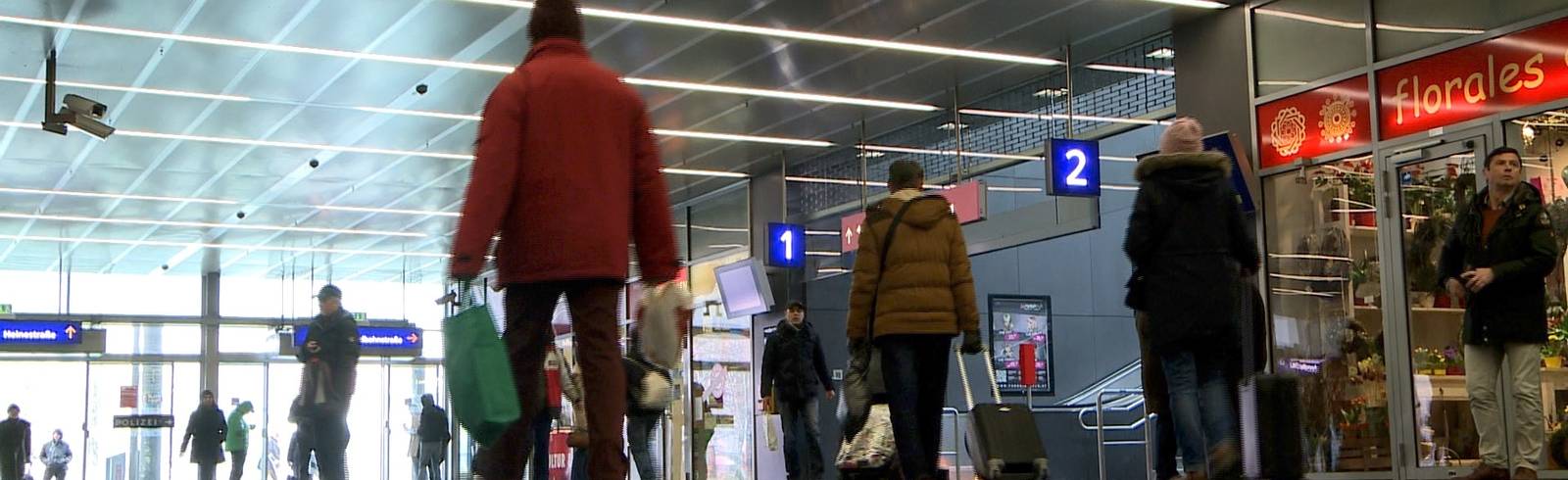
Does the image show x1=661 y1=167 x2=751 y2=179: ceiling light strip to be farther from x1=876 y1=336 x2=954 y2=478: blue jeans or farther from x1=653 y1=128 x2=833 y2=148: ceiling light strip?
x1=876 y1=336 x2=954 y2=478: blue jeans

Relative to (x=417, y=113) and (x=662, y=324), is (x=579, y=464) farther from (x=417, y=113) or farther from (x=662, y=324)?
(x=662, y=324)

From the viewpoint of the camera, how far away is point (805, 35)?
12938 mm

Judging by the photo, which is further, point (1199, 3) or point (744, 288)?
point (744, 288)

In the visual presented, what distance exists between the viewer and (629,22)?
40.5 feet

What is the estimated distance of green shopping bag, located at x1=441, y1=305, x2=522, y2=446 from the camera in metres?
3.77

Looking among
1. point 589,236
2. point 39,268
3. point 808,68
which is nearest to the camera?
point 589,236

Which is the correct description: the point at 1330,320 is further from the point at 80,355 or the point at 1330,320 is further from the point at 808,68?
the point at 80,355

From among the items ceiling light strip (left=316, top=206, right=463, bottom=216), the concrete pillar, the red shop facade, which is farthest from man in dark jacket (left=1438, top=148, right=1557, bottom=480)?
ceiling light strip (left=316, top=206, right=463, bottom=216)

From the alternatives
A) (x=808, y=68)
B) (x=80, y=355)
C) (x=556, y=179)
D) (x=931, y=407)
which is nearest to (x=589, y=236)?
(x=556, y=179)

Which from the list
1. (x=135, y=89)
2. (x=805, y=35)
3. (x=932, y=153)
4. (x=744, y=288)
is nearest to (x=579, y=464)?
(x=805, y=35)

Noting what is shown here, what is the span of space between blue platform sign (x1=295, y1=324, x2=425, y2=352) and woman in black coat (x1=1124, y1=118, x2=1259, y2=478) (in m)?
26.0

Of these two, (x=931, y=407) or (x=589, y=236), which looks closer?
(x=589, y=236)

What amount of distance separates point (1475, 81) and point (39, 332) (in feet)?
79.6

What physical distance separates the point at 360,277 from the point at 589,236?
91.4 ft
